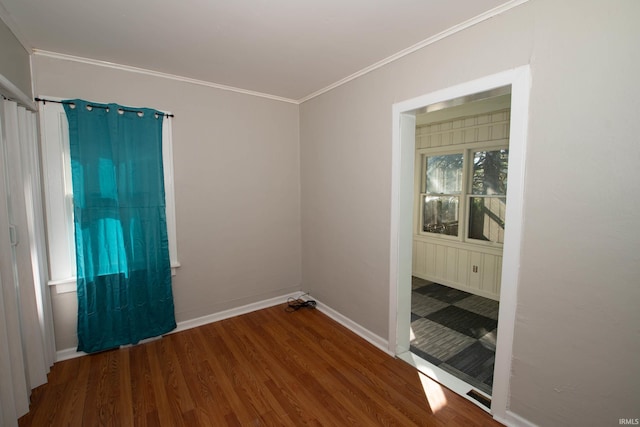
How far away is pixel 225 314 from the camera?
3264 millimetres

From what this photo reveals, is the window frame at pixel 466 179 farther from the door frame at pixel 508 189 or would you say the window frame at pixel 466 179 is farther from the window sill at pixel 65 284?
the window sill at pixel 65 284

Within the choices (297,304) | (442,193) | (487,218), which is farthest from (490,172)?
(297,304)

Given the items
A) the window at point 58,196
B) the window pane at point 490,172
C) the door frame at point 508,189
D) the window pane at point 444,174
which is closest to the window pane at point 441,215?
the window pane at point 444,174

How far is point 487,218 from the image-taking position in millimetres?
3869

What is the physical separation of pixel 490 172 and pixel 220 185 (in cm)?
351

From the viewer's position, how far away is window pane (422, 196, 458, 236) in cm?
427

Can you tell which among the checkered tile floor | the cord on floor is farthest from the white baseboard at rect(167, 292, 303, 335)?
the checkered tile floor

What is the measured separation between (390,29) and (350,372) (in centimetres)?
265

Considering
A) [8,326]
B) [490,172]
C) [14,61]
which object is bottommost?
[8,326]

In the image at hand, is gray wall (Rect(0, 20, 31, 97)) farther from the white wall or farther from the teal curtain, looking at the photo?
the teal curtain

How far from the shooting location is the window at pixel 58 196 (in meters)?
2.31

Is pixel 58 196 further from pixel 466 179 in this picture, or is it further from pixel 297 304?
pixel 466 179

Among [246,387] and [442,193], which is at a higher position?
[442,193]

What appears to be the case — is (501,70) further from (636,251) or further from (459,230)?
(459,230)
